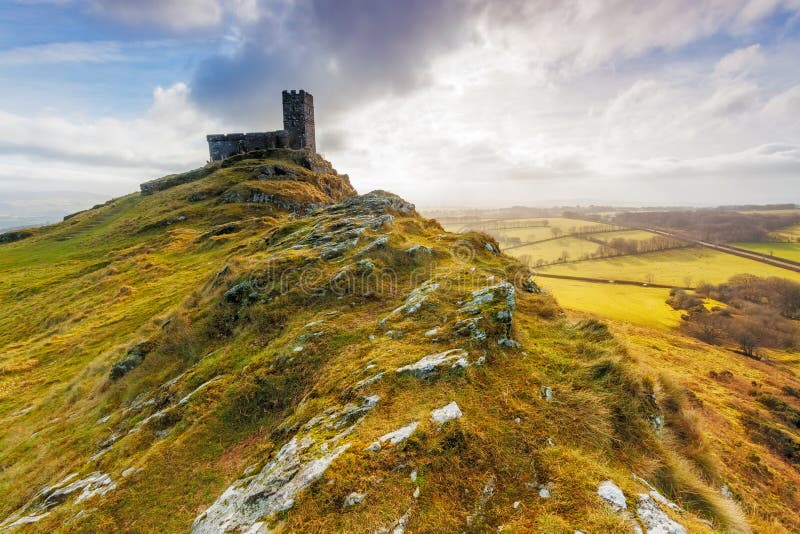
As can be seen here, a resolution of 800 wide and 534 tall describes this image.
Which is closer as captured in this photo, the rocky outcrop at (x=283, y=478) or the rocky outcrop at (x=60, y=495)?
the rocky outcrop at (x=283, y=478)

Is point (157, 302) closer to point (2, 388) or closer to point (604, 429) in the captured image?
point (2, 388)

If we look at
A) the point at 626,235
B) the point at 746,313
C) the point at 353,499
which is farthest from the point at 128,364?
the point at 626,235

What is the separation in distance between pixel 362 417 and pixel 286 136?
238 feet

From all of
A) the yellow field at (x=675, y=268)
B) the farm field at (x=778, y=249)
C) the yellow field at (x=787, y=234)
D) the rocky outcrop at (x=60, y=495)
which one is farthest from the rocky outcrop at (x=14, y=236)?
the yellow field at (x=787, y=234)

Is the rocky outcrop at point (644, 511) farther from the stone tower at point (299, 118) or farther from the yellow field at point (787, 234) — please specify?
the yellow field at point (787, 234)

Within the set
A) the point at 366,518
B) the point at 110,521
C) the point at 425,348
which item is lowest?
the point at 110,521

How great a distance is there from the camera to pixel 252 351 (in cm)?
1180

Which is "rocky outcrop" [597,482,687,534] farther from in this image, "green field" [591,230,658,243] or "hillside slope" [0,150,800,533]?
"green field" [591,230,658,243]

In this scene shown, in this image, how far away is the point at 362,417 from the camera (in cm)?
715

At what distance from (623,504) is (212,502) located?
8.63 meters

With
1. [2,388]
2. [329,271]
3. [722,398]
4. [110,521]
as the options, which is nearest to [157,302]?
[2,388]

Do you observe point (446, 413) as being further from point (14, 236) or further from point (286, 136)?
point (14, 236)

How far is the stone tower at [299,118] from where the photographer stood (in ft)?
206

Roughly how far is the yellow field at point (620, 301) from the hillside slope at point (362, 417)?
6448 cm
